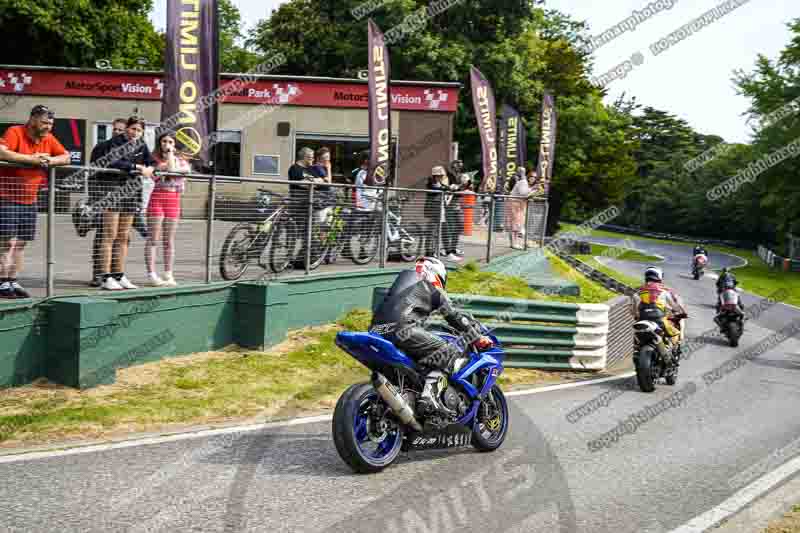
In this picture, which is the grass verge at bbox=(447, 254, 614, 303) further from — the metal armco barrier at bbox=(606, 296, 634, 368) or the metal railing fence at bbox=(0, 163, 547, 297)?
the metal armco barrier at bbox=(606, 296, 634, 368)

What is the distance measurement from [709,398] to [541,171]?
58.5 ft

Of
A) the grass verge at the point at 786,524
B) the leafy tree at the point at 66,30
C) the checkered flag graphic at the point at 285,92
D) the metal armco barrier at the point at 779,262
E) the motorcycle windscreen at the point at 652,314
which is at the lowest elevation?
the metal armco barrier at the point at 779,262

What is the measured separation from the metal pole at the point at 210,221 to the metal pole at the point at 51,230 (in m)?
2.05

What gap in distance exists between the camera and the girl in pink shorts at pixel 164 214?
30.9 feet

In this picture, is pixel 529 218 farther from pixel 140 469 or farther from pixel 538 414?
pixel 140 469

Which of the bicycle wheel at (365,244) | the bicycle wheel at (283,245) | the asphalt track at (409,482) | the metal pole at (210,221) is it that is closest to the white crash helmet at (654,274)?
the asphalt track at (409,482)

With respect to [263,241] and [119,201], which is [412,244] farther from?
[119,201]

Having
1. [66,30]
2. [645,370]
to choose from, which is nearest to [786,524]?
[645,370]

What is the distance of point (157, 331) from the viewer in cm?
941

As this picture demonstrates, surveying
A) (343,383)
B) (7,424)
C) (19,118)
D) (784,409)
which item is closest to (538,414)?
(343,383)

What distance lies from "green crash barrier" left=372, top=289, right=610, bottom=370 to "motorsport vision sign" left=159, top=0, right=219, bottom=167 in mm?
3367

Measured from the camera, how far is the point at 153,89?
27172 millimetres

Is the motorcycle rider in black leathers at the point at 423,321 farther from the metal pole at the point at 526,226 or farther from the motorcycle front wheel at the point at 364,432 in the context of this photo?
the metal pole at the point at 526,226

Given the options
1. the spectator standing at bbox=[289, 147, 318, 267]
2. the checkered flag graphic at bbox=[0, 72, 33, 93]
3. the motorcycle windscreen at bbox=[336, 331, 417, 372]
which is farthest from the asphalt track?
the checkered flag graphic at bbox=[0, 72, 33, 93]
